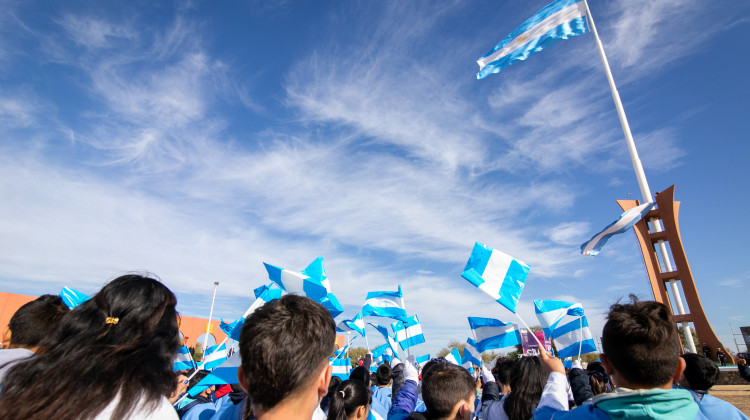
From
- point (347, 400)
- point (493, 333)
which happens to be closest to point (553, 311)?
point (493, 333)

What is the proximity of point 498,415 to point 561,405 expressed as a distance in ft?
4.39

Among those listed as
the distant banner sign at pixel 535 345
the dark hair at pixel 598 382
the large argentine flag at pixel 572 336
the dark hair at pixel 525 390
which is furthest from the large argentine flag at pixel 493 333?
the dark hair at pixel 525 390

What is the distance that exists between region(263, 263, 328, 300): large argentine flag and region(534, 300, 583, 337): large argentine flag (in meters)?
4.67

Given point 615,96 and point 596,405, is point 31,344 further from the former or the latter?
point 615,96

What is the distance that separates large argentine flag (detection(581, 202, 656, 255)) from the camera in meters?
8.73

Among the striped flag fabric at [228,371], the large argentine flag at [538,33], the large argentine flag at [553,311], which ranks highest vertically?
the large argentine flag at [538,33]

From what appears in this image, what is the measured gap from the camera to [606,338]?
213 cm

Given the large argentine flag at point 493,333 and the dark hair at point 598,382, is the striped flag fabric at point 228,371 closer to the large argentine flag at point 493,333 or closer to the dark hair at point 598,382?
the dark hair at point 598,382

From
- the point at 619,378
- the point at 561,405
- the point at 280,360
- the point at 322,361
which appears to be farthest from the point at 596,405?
the point at 280,360

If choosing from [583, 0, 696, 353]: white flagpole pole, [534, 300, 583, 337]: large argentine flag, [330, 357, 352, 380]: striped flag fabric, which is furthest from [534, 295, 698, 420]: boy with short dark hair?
[583, 0, 696, 353]: white flagpole pole

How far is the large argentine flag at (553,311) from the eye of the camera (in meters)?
7.93

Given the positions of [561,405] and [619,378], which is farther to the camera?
[561,405]

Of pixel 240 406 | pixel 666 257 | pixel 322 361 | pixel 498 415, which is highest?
pixel 666 257

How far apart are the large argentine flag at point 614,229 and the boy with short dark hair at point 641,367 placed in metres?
7.54
